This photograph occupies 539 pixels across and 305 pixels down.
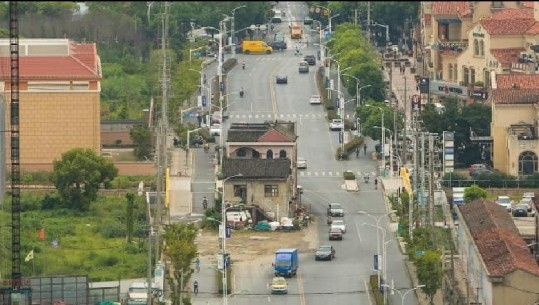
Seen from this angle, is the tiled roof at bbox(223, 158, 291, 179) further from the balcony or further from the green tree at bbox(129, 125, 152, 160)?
the balcony

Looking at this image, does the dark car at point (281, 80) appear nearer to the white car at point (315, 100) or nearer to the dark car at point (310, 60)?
the white car at point (315, 100)

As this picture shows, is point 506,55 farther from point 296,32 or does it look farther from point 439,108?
point 296,32

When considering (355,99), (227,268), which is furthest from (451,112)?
(227,268)

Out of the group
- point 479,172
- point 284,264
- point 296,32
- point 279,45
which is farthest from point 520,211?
point 296,32

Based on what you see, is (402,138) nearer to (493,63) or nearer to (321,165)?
(321,165)

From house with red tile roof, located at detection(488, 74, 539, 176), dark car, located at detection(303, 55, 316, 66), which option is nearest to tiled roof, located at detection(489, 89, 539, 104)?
house with red tile roof, located at detection(488, 74, 539, 176)

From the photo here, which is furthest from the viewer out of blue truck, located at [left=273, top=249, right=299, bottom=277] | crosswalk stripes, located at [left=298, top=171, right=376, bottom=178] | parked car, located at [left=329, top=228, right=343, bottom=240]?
crosswalk stripes, located at [left=298, top=171, right=376, bottom=178]
